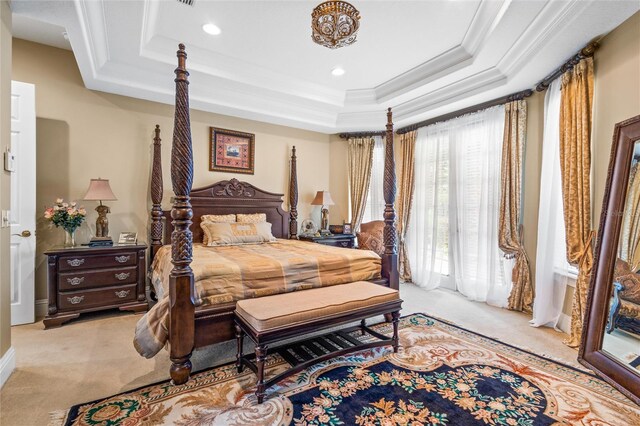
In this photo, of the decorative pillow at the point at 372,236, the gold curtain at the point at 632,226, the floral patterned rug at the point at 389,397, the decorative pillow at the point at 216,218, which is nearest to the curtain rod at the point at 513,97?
the gold curtain at the point at 632,226

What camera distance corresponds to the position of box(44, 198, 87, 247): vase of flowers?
3131 millimetres

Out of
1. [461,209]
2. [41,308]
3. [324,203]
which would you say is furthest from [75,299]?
[461,209]

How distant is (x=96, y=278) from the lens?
3.21 metres

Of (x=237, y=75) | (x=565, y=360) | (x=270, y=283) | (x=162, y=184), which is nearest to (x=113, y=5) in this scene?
(x=237, y=75)

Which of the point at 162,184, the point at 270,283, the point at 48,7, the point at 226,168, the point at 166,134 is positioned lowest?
the point at 270,283

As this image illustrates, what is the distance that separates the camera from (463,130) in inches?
168

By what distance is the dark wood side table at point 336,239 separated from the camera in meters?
4.59

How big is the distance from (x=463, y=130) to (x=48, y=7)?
4527 millimetres

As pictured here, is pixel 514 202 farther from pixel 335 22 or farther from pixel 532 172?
pixel 335 22

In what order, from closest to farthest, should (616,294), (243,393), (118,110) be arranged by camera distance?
(243,393) → (616,294) → (118,110)

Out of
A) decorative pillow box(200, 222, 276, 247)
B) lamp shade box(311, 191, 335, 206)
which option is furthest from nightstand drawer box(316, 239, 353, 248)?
decorative pillow box(200, 222, 276, 247)

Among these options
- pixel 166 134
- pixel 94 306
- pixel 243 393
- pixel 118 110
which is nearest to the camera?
pixel 243 393

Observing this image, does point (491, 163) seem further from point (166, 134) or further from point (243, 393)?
point (166, 134)

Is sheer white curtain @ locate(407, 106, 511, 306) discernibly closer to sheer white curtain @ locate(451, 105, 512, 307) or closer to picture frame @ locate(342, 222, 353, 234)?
sheer white curtain @ locate(451, 105, 512, 307)
